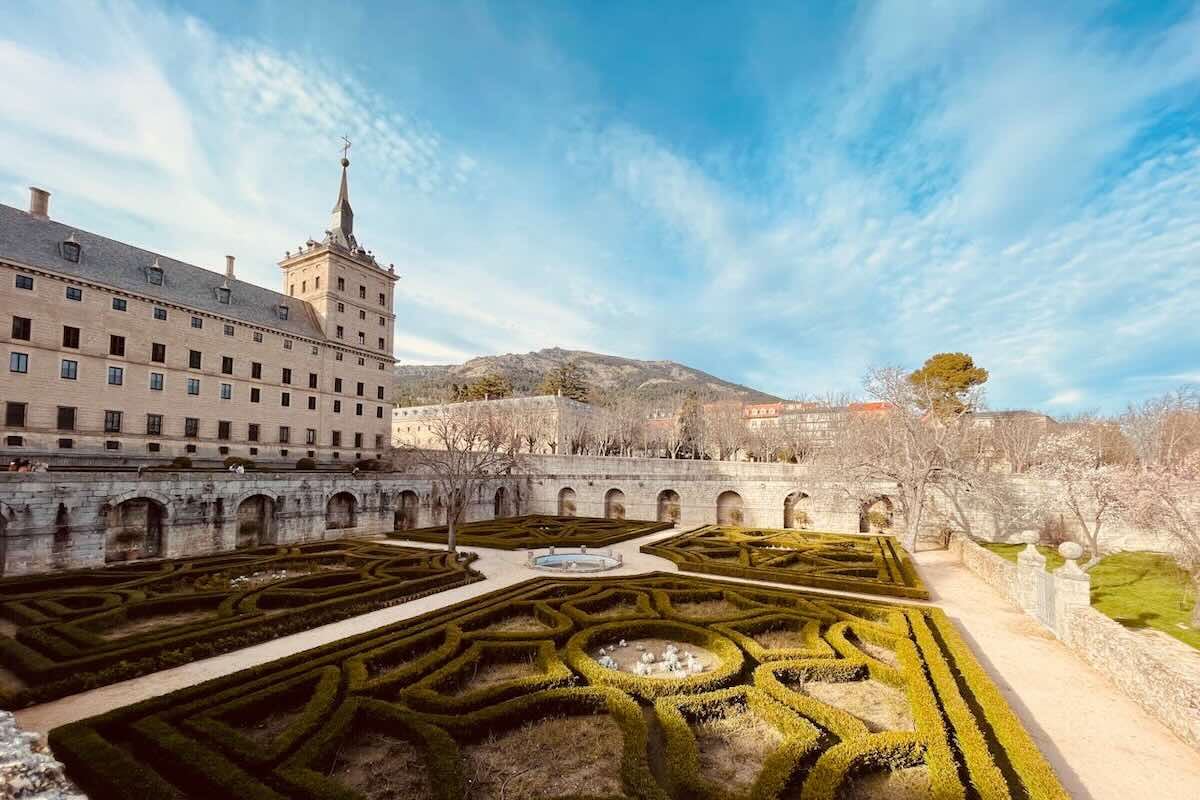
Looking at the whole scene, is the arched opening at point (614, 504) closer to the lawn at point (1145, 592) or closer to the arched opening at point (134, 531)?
the lawn at point (1145, 592)

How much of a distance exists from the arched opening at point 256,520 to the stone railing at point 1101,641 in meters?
36.6

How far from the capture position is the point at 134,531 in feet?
86.1

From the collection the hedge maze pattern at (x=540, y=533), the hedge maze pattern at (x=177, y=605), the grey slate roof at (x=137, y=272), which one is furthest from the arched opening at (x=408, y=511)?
the grey slate roof at (x=137, y=272)

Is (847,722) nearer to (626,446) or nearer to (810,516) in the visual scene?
(810,516)

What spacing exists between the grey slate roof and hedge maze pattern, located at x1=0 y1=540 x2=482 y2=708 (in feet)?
73.9

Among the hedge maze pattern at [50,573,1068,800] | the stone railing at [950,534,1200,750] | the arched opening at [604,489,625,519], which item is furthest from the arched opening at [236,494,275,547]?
the stone railing at [950,534,1200,750]

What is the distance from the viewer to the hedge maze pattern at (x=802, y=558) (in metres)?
22.1

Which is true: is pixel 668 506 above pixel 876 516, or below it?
below

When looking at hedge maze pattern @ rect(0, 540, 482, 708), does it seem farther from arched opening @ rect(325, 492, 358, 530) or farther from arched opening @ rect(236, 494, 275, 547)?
arched opening @ rect(325, 492, 358, 530)

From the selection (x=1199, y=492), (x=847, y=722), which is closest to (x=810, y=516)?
(x=1199, y=492)

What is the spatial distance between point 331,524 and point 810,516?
119ft

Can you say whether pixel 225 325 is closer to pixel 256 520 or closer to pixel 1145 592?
pixel 256 520

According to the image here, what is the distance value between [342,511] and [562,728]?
99.2 feet

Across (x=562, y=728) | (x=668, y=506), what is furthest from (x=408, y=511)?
(x=562, y=728)
